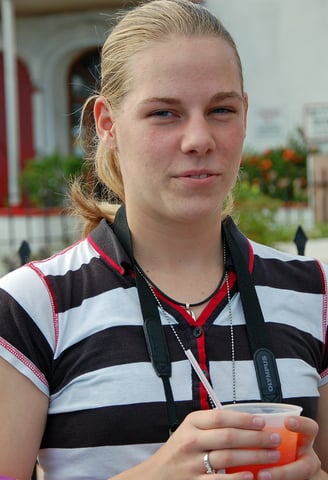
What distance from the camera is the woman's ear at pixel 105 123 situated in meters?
1.96

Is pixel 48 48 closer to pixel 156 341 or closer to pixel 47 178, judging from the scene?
pixel 47 178

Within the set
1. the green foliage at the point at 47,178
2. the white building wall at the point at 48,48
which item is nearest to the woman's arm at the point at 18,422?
the green foliage at the point at 47,178

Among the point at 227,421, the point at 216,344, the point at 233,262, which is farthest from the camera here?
the point at 233,262

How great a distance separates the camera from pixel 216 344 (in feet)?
5.99

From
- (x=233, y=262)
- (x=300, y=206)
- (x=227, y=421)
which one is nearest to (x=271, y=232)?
(x=300, y=206)

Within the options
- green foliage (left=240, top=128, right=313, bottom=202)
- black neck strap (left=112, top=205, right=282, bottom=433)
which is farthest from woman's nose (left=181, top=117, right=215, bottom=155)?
green foliage (left=240, top=128, right=313, bottom=202)

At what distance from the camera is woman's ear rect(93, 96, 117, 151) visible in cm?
196

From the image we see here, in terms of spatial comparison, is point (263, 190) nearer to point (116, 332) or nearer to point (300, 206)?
point (300, 206)

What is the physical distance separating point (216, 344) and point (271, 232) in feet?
15.8

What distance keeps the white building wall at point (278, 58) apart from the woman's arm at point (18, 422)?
33.2 feet

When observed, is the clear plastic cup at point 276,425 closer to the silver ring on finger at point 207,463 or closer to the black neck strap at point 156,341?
the silver ring on finger at point 207,463

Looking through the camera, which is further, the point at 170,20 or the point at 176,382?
the point at 170,20

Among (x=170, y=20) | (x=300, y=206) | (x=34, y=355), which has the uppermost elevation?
(x=170, y=20)

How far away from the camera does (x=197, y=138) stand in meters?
1.76
